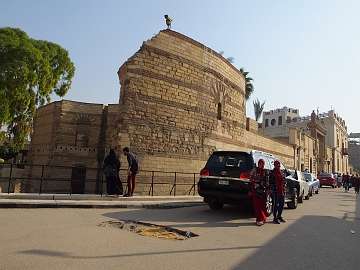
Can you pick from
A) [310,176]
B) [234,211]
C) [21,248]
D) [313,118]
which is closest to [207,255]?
[21,248]

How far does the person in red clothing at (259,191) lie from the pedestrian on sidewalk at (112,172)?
Result: 17.2 feet

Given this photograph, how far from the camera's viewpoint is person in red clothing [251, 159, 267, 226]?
997 cm

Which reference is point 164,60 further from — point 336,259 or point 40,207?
point 336,259

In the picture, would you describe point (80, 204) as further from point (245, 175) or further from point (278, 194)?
point (278, 194)

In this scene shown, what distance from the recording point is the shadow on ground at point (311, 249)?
5832 millimetres

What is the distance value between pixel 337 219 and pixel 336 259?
5907 mm

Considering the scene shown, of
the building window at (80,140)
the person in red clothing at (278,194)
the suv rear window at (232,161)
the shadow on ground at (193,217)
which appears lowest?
the shadow on ground at (193,217)

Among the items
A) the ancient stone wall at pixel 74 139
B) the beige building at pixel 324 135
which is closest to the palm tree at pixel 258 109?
the beige building at pixel 324 135


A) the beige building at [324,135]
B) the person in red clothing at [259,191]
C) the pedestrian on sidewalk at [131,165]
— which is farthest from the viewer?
the beige building at [324,135]

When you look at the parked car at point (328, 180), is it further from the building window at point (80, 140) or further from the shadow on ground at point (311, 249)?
the shadow on ground at point (311, 249)

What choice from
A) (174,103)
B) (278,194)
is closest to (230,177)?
(278,194)

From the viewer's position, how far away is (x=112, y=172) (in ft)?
44.0

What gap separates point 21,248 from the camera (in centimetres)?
602

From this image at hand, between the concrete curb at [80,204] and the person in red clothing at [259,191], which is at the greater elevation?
the person in red clothing at [259,191]
